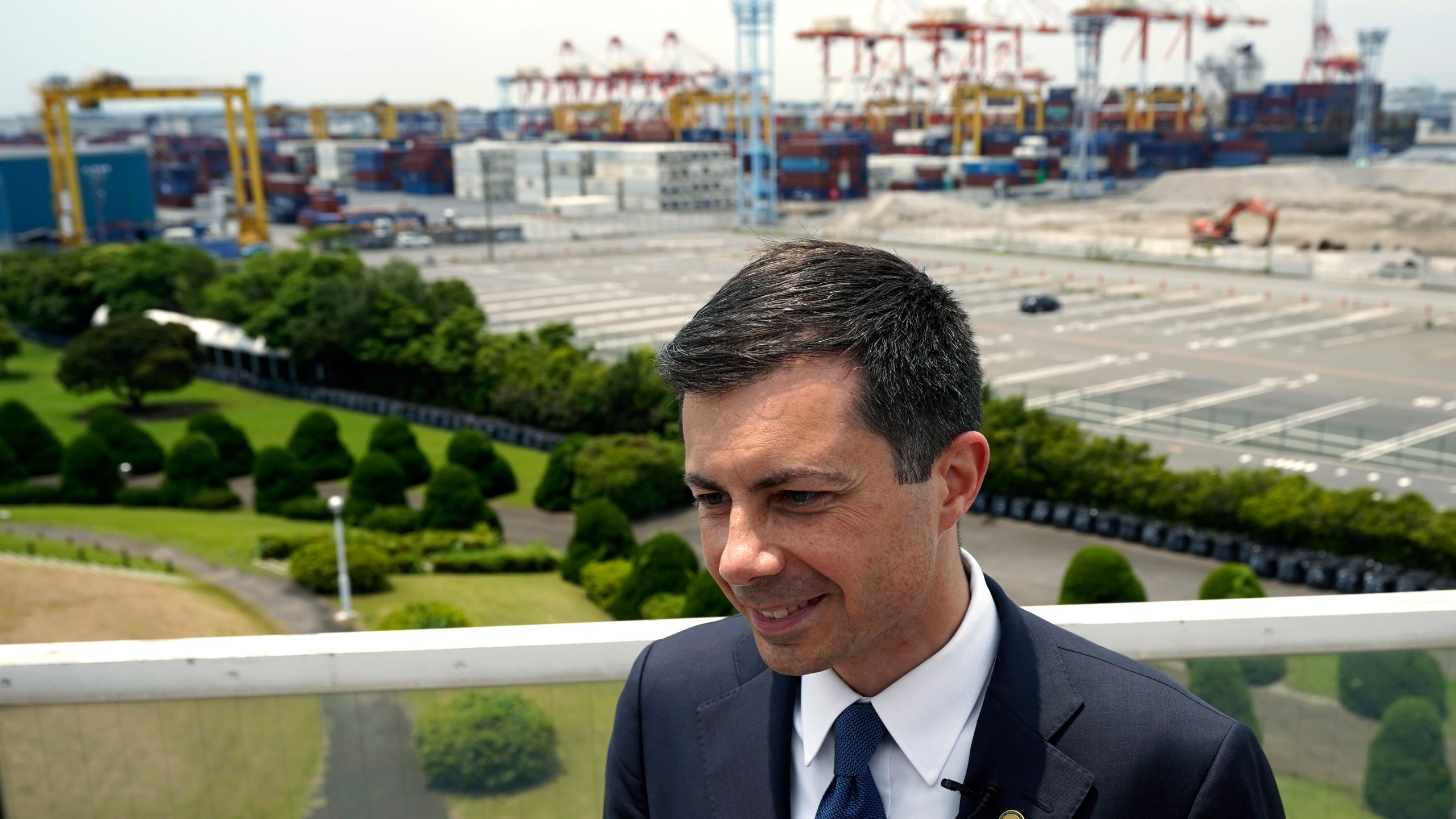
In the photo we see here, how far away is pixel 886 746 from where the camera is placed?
197 centimetres

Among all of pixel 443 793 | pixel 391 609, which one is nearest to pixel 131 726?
pixel 443 793

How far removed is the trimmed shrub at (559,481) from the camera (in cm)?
2366

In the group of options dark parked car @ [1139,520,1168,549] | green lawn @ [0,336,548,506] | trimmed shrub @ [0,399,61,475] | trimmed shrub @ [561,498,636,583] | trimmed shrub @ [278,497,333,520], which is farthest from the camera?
green lawn @ [0,336,548,506]

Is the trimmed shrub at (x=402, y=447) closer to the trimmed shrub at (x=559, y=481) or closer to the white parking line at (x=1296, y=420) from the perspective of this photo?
the trimmed shrub at (x=559, y=481)

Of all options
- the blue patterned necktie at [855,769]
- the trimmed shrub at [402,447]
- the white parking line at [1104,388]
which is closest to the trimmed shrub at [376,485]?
the trimmed shrub at [402,447]

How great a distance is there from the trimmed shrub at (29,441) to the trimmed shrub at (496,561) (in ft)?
38.3

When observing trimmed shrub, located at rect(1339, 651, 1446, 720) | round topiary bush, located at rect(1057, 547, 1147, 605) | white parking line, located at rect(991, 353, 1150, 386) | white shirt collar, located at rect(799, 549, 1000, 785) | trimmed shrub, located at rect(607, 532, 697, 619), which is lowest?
white parking line, located at rect(991, 353, 1150, 386)

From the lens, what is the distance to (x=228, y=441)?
25969 mm

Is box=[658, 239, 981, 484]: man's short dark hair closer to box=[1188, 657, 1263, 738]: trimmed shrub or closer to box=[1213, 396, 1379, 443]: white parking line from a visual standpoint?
box=[1188, 657, 1263, 738]: trimmed shrub

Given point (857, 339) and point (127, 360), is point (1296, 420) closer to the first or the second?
point (857, 339)

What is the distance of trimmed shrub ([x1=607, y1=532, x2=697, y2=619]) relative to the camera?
16219mm

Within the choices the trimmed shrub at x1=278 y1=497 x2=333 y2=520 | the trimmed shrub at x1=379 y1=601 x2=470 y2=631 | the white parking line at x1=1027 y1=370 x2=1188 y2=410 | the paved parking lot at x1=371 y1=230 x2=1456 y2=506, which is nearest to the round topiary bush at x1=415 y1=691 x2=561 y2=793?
the trimmed shrub at x1=379 y1=601 x2=470 y2=631

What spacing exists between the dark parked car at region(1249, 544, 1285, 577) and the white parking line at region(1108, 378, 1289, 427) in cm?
796

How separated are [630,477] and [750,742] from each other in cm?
2055
